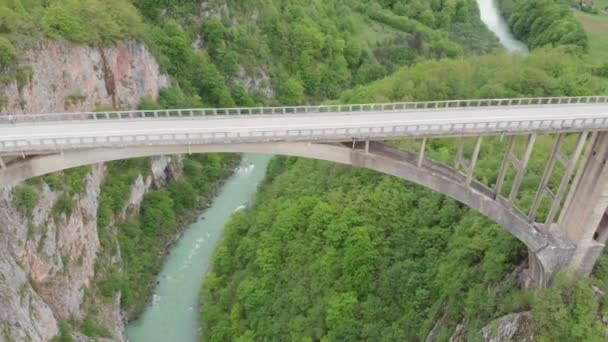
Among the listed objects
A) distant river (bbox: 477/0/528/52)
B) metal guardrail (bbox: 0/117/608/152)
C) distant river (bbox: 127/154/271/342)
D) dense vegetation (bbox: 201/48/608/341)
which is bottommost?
distant river (bbox: 127/154/271/342)

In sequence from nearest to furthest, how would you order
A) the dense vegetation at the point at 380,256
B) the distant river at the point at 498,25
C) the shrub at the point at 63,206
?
the dense vegetation at the point at 380,256
the shrub at the point at 63,206
the distant river at the point at 498,25

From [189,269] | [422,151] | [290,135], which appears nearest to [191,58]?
[189,269]

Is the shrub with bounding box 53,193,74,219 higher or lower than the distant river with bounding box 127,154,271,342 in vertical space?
higher

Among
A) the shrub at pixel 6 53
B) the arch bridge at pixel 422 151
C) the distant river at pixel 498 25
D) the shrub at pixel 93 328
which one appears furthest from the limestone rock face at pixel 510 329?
the distant river at pixel 498 25

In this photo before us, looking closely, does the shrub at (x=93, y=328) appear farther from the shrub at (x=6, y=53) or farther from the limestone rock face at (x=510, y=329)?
the limestone rock face at (x=510, y=329)

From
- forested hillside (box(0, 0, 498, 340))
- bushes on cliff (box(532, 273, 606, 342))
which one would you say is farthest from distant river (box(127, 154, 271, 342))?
bushes on cliff (box(532, 273, 606, 342))

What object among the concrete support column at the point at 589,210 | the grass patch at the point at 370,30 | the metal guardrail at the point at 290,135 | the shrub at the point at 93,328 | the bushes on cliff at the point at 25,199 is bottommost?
the shrub at the point at 93,328

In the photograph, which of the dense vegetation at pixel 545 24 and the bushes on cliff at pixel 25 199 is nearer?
the bushes on cliff at pixel 25 199

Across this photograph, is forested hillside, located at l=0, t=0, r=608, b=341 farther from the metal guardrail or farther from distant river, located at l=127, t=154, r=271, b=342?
the metal guardrail
